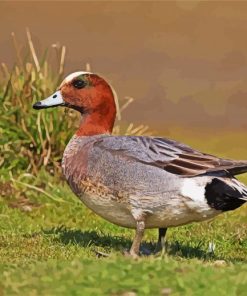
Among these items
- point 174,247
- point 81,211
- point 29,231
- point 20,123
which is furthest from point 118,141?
point 20,123

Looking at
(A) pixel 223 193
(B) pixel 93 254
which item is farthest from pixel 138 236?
(A) pixel 223 193

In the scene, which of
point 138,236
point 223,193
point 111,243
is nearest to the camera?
point 223,193

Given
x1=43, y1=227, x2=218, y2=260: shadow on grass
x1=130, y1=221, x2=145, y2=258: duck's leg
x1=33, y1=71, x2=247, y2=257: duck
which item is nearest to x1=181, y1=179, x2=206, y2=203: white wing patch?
x1=33, y1=71, x2=247, y2=257: duck

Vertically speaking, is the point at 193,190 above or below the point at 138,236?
above

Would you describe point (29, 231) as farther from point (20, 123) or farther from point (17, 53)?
point (17, 53)

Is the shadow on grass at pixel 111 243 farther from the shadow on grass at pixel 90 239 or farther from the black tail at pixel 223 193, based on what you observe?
the black tail at pixel 223 193

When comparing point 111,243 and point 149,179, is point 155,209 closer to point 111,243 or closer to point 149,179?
point 149,179
